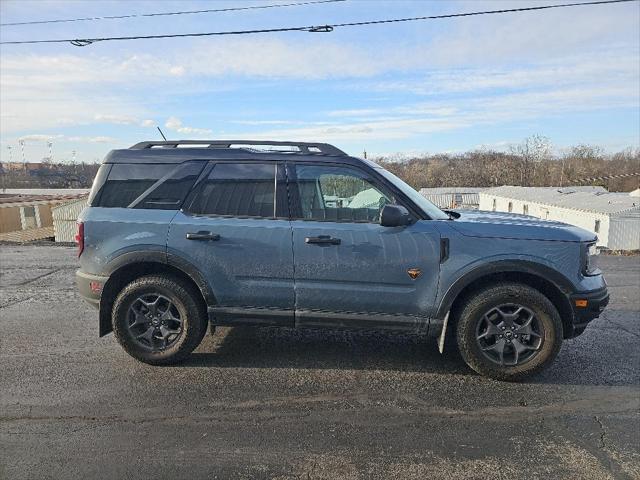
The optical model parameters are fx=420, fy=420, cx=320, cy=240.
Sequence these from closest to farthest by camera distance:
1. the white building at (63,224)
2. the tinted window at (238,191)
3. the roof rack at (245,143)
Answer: the tinted window at (238,191) < the roof rack at (245,143) < the white building at (63,224)

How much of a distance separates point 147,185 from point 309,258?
1645 millimetres

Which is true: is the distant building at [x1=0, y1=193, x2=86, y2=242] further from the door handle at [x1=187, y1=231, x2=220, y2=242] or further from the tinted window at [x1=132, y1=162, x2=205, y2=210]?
the door handle at [x1=187, y1=231, x2=220, y2=242]

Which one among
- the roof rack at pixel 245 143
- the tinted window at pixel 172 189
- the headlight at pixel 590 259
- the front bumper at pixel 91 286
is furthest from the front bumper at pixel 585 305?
the front bumper at pixel 91 286

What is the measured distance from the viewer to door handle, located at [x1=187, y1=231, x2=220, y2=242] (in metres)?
3.64

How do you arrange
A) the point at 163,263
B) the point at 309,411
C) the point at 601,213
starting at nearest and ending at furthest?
the point at 309,411
the point at 163,263
the point at 601,213

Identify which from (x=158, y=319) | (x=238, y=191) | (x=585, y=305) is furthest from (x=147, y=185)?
(x=585, y=305)

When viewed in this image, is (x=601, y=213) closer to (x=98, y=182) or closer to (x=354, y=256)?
(x=354, y=256)

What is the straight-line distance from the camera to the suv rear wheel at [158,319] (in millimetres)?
3777

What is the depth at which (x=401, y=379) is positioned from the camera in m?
3.60

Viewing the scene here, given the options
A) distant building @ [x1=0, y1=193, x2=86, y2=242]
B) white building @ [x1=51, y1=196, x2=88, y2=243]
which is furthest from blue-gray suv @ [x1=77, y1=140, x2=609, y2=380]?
distant building @ [x1=0, y1=193, x2=86, y2=242]

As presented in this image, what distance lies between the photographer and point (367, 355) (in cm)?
409

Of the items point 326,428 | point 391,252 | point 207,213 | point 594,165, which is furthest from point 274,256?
point 594,165

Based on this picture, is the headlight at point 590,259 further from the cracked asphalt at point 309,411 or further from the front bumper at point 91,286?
the front bumper at point 91,286

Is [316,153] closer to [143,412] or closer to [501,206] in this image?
[143,412]
